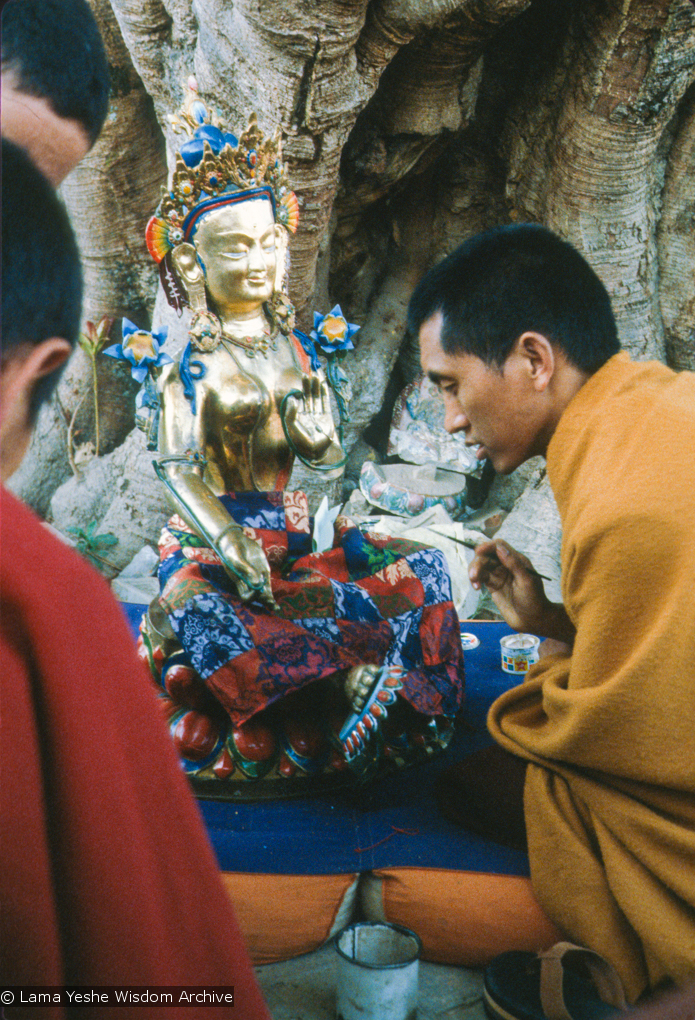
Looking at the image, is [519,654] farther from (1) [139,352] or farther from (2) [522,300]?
(1) [139,352]

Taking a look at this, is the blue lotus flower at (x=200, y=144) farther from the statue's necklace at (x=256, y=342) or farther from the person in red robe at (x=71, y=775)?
the person in red robe at (x=71, y=775)

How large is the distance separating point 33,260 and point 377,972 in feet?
3.56

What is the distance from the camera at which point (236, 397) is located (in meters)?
1.67

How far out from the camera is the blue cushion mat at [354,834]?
1333mm

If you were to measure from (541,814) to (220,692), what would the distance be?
0.64m

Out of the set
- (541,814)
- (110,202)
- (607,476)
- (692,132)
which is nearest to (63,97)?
(607,476)

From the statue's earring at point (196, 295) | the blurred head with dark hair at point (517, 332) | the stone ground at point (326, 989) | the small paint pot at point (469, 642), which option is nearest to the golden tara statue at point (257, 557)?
the statue's earring at point (196, 295)

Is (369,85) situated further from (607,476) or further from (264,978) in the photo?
(264,978)

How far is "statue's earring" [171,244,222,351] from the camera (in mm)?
1646

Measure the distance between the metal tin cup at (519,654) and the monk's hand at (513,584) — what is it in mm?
711

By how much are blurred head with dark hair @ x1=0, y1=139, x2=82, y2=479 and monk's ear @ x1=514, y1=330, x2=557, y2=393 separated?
0.96m

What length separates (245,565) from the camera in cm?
146

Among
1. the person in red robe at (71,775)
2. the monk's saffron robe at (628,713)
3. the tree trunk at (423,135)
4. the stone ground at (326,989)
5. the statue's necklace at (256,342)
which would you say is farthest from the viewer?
the tree trunk at (423,135)

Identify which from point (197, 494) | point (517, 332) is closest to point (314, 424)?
point (197, 494)
